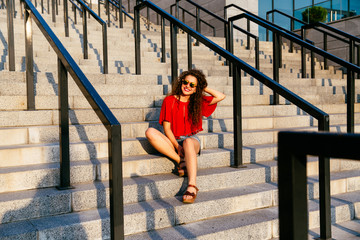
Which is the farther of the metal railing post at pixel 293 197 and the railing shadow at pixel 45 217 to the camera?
the railing shadow at pixel 45 217

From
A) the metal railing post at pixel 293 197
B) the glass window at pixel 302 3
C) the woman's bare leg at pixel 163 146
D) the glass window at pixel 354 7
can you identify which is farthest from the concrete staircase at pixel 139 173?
the glass window at pixel 302 3

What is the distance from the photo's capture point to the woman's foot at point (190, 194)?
2750mm

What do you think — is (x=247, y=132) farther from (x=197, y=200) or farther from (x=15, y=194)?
(x=15, y=194)

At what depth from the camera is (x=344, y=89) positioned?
648 centimetres

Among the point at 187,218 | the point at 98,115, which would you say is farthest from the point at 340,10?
the point at 98,115

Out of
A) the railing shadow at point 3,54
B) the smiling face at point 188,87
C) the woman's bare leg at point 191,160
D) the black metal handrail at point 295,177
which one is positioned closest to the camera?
the black metal handrail at point 295,177

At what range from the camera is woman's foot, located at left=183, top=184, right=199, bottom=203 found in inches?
108

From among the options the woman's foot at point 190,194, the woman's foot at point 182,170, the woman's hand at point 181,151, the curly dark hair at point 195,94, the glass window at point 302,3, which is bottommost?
the woman's foot at point 190,194

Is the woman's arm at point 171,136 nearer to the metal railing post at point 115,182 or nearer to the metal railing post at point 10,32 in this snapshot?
the metal railing post at point 115,182

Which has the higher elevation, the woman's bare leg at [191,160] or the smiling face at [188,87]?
the smiling face at [188,87]

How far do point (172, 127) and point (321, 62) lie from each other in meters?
7.55

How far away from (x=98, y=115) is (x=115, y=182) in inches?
16.5

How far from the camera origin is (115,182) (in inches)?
77.2

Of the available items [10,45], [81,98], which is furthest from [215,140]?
[10,45]
